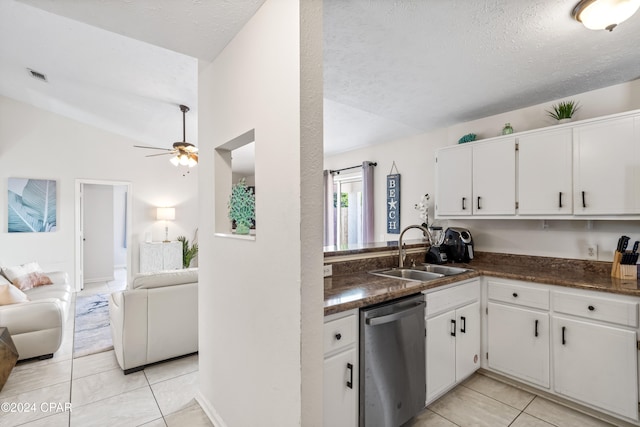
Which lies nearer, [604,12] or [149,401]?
[604,12]

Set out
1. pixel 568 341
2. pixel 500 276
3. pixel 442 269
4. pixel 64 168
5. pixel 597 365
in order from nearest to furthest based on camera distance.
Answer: pixel 597 365 → pixel 568 341 → pixel 500 276 → pixel 442 269 → pixel 64 168

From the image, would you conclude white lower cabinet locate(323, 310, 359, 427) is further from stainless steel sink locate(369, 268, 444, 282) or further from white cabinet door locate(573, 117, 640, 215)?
white cabinet door locate(573, 117, 640, 215)

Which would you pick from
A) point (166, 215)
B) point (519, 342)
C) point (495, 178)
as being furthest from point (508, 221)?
point (166, 215)

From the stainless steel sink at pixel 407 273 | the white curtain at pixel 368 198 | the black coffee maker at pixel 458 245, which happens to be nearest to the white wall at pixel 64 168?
the white curtain at pixel 368 198

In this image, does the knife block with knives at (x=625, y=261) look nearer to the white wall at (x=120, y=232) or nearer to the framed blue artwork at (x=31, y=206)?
the framed blue artwork at (x=31, y=206)

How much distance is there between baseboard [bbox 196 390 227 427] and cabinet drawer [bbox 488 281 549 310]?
2.20 metres

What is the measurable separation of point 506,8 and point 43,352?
14.4ft

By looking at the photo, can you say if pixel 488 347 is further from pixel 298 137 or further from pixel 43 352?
pixel 43 352

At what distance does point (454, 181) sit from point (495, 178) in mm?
385

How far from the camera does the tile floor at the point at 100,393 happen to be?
6.32ft

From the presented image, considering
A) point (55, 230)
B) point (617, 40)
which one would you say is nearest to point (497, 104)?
point (617, 40)

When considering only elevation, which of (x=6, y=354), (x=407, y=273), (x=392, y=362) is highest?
(x=407, y=273)

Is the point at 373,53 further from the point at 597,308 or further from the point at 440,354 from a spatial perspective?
the point at 597,308

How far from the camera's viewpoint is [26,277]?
12.3 feet
